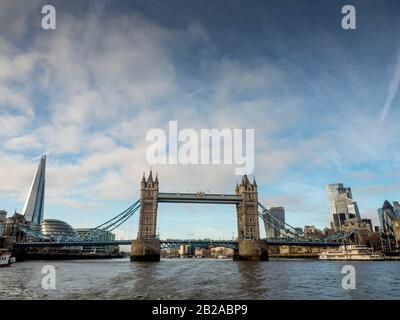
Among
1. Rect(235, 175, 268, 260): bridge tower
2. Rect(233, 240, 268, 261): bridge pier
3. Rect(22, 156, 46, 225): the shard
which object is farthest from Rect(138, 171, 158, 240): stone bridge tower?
Rect(22, 156, 46, 225): the shard

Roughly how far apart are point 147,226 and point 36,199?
4555 inches

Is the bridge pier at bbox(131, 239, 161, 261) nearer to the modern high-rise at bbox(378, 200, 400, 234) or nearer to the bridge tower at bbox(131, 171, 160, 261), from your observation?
the bridge tower at bbox(131, 171, 160, 261)

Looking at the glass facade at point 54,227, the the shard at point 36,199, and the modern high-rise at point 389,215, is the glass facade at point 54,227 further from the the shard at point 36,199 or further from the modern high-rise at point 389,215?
the modern high-rise at point 389,215

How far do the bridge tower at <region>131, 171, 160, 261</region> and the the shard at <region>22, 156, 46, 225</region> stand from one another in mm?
109504

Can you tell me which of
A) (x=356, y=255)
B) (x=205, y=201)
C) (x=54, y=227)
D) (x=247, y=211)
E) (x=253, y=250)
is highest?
(x=205, y=201)

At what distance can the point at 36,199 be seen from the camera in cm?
16038

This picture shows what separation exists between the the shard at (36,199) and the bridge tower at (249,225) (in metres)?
124

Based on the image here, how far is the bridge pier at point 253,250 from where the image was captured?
68812 mm

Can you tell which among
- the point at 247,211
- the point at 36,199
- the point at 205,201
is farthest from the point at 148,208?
the point at 36,199

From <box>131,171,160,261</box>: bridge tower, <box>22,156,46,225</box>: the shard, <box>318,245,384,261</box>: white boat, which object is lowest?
<box>318,245,384,261</box>: white boat

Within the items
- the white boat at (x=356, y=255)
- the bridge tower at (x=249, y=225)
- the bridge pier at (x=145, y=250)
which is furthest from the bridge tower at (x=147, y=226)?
the white boat at (x=356, y=255)

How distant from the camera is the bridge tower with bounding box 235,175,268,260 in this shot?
6950 cm

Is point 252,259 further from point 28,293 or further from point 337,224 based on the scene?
point 337,224

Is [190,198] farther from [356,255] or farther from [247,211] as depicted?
[356,255]
